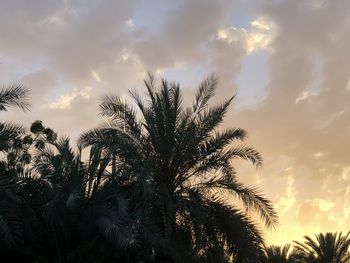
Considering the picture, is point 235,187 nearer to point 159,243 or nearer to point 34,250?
point 159,243

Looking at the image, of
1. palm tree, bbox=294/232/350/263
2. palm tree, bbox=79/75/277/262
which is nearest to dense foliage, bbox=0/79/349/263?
palm tree, bbox=79/75/277/262

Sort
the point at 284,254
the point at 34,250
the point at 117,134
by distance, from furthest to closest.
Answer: the point at 284,254, the point at 117,134, the point at 34,250

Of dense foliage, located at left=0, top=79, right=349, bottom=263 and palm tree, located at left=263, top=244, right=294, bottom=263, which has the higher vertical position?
palm tree, located at left=263, top=244, right=294, bottom=263

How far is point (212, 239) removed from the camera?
70.1 feet

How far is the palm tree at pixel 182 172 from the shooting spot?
2042 centimetres

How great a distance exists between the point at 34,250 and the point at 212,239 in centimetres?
637

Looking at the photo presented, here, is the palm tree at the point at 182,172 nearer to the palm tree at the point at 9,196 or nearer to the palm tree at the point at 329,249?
the palm tree at the point at 9,196

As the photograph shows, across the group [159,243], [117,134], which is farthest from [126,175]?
[159,243]

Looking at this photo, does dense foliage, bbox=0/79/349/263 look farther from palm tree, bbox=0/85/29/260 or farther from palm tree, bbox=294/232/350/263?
palm tree, bbox=294/232/350/263

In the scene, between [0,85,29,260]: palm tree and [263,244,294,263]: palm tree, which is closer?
[0,85,29,260]: palm tree

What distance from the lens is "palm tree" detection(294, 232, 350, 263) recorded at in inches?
1565

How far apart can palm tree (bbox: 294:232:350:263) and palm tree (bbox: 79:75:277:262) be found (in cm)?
1987

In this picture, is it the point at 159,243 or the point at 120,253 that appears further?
the point at 120,253

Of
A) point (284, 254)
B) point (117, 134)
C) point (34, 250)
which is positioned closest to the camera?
point (34, 250)
